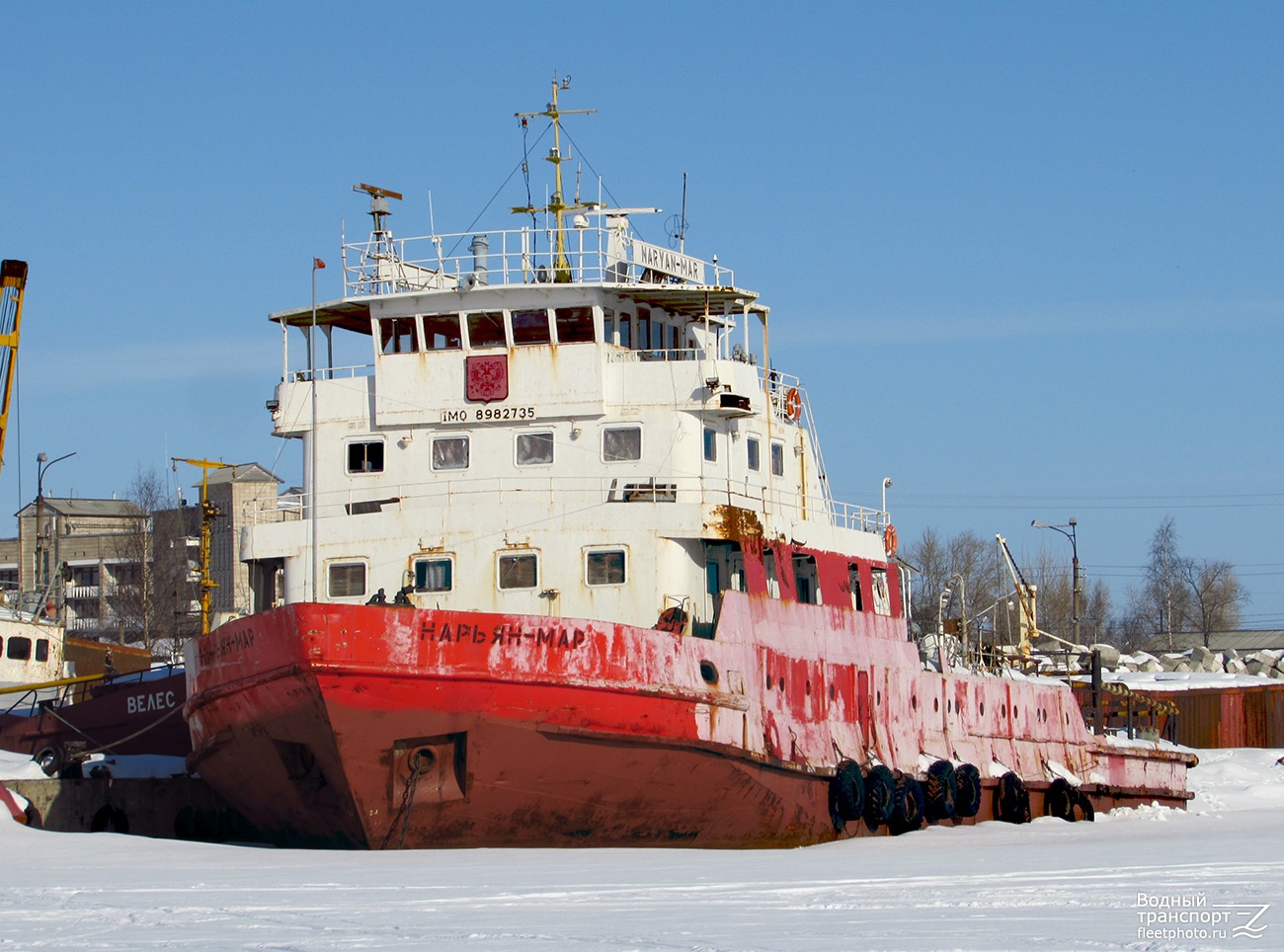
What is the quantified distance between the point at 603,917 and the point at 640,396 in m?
10.2

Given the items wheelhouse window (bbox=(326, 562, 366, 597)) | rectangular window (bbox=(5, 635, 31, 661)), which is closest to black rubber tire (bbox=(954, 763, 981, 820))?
wheelhouse window (bbox=(326, 562, 366, 597))

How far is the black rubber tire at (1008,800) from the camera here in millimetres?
25172

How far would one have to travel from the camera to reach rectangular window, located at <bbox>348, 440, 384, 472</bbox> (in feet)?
68.9

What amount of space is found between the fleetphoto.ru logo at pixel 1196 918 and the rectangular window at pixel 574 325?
36.7ft

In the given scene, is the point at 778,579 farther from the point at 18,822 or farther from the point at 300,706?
the point at 18,822

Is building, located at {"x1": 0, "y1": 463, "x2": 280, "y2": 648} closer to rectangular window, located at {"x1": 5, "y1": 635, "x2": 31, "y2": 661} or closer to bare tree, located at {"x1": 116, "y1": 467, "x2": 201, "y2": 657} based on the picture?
bare tree, located at {"x1": 116, "y1": 467, "x2": 201, "y2": 657}

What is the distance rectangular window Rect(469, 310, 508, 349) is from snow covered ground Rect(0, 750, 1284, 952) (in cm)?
701

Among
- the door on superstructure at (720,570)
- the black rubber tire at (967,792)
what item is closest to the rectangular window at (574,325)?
the door on superstructure at (720,570)

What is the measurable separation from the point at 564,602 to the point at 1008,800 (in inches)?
370

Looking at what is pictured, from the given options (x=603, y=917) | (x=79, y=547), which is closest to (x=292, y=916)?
(x=603, y=917)

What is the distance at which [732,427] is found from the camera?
69.9 feet

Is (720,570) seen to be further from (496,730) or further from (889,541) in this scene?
(889,541)

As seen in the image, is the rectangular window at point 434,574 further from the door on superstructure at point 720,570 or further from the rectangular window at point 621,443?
the door on superstructure at point 720,570

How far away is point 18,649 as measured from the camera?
125 ft
